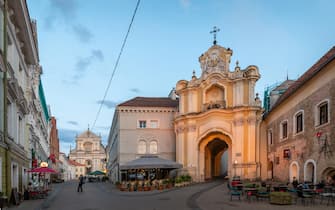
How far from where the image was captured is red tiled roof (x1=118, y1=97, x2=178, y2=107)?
4328 centimetres

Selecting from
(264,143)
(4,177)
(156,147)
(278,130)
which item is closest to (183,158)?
(156,147)

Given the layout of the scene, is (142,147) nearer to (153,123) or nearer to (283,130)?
(153,123)

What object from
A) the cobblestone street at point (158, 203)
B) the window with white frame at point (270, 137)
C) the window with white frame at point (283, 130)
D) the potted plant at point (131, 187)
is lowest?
the potted plant at point (131, 187)

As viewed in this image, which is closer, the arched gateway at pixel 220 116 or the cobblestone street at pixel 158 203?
the cobblestone street at pixel 158 203

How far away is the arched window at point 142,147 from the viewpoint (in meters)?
42.7

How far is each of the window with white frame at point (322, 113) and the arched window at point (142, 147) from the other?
79.0 ft

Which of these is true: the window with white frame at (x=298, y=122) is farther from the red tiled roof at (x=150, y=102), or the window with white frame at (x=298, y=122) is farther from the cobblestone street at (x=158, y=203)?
the red tiled roof at (x=150, y=102)

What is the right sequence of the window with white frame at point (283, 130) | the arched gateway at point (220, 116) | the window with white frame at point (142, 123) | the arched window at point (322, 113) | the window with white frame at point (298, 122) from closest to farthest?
the arched window at point (322, 113) → the window with white frame at point (298, 122) → the window with white frame at point (283, 130) → the arched gateway at point (220, 116) → the window with white frame at point (142, 123)

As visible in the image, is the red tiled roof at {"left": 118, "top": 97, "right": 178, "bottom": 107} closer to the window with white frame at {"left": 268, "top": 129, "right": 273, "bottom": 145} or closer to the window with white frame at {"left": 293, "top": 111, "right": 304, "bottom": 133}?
the window with white frame at {"left": 268, "top": 129, "right": 273, "bottom": 145}

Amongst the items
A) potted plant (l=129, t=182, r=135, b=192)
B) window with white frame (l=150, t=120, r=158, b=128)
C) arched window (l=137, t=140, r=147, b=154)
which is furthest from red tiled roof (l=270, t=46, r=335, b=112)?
arched window (l=137, t=140, r=147, b=154)

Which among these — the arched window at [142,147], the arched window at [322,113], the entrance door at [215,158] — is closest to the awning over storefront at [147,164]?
the entrance door at [215,158]

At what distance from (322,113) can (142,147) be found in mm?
24636

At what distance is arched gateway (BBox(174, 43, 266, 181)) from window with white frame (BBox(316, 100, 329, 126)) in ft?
43.7

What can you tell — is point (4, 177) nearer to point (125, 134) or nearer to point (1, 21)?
point (1, 21)
